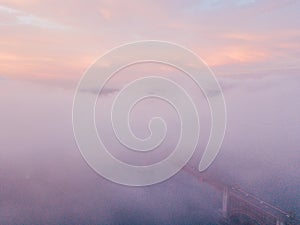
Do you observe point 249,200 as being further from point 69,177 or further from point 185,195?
point 69,177

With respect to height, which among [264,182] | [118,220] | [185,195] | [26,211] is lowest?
[26,211]

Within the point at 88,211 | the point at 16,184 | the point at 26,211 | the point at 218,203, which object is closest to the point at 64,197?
the point at 26,211

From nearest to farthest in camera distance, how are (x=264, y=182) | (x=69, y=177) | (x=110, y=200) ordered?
(x=110, y=200) → (x=264, y=182) → (x=69, y=177)

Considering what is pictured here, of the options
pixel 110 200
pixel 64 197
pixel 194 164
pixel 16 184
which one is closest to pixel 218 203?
pixel 110 200

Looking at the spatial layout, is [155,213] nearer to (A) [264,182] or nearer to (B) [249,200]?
(B) [249,200]

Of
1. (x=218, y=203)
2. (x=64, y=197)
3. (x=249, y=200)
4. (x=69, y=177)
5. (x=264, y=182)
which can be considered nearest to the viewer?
(x=249, y=200)

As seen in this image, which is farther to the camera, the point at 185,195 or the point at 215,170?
the point at 215,170

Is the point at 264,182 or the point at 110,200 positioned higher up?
the point at 264,182
